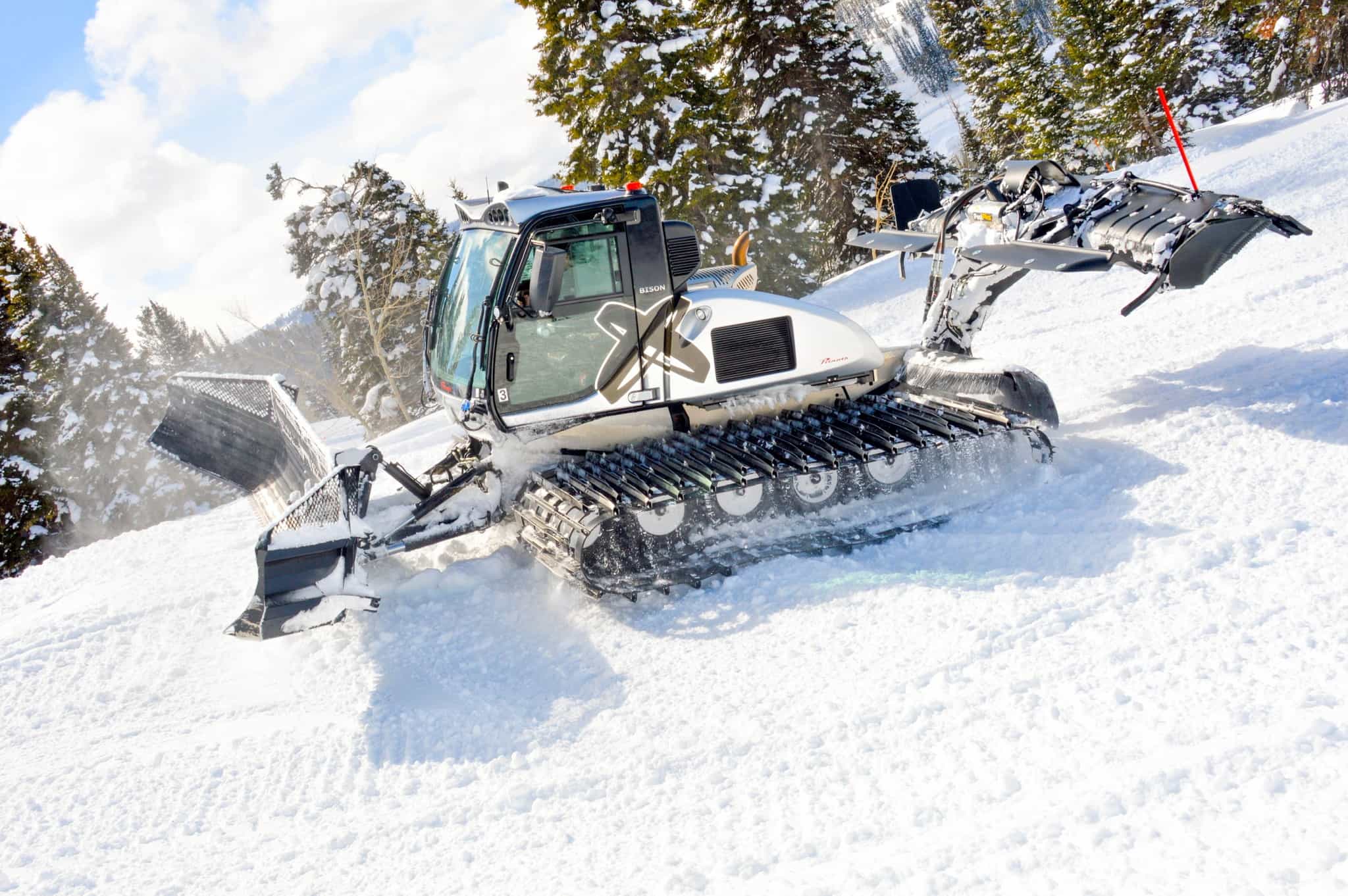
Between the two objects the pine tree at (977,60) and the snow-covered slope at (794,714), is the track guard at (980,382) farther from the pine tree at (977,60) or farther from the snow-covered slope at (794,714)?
the pine tree at (977,60)

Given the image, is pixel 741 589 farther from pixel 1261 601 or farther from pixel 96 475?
pixel 96 475

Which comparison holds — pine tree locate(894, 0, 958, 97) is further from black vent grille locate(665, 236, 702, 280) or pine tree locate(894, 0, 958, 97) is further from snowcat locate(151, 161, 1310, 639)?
black vent grille locate(665, 236, 702, 280)

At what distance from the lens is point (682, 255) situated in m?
6.30

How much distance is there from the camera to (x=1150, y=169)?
17703mm

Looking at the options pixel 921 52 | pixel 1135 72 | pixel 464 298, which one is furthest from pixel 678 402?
pixel 921 52

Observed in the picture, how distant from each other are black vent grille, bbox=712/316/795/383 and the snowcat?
0.05 feet

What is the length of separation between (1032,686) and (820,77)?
73.8 ft

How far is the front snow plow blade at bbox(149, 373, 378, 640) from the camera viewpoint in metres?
4.86

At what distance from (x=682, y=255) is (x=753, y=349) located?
0.85 m

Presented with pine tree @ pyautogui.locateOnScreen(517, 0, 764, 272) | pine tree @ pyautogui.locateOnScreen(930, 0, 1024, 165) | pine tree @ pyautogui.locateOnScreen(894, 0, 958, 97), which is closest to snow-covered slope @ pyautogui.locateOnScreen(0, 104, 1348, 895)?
pine tree @ pyautogui.locateOnScreen(517, 0, 764, 272)

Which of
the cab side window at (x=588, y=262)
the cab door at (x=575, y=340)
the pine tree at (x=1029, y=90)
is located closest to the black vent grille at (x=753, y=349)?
the cab door at (x=575, y=340)

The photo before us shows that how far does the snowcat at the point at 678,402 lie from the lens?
5.67 meters

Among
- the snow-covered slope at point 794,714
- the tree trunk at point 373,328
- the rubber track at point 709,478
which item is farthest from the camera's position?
the tree trunk at point 373,328

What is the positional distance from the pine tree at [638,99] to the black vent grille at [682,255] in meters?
13.1
